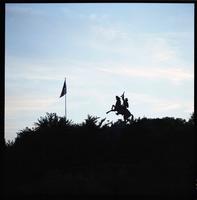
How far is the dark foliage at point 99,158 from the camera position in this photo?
54.4 ft

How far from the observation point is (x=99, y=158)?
18938 millimetres

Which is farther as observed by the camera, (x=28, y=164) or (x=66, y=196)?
(x=28, y=164)

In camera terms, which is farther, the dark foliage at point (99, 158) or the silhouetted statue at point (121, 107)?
the silhouetted statue at point (121, 107)

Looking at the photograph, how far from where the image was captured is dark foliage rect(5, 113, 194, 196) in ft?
54.4

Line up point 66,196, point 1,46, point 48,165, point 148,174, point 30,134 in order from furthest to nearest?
point 30,134 → point 48,165 → point 148,174 → point 66,196 → point 1,46

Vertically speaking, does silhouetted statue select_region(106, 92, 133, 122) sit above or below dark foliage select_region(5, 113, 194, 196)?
above

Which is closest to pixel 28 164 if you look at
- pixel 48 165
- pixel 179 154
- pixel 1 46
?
pixel 48 165

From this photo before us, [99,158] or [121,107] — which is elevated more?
[121,107]

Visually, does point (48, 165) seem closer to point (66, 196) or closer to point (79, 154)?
point (79, 154)

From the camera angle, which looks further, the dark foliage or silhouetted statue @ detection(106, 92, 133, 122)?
silhouetted statue @ detection(106, 92, 133, 122)

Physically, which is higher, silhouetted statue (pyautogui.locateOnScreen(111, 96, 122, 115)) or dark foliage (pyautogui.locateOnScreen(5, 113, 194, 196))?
silhouetted statue (pyautogui.locateOnScreen(111, 96, 122, 115))

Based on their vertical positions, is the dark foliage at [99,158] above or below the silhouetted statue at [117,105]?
below

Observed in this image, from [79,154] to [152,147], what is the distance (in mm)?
3294

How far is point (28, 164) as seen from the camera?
18922mm
